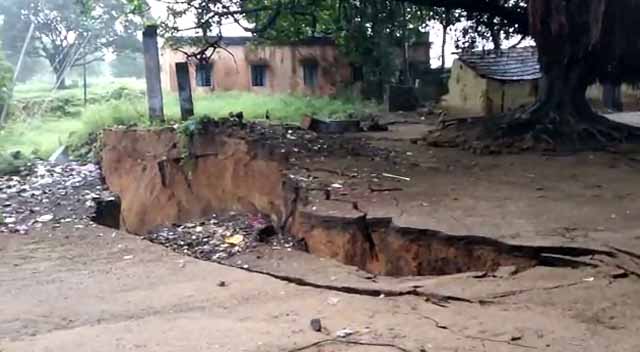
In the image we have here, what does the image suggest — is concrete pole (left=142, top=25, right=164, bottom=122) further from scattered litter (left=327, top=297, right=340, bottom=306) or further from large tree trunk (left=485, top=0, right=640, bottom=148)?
scattered litter (left=327, top=297, right=340, bottom=306)

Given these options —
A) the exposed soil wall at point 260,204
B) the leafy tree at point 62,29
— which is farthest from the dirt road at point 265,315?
the leafy tree at point 62,29

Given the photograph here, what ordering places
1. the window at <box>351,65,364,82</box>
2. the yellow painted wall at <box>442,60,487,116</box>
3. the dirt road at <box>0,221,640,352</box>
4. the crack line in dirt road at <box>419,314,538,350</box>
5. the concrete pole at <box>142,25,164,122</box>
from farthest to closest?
the window at <box>351,65,364,82</box>, the yellow painted wall at <box>442,60,487,116</box>, the concrete pole at <box>142,25,164,122</box>, the dirt road at <box>0,221,640,352</box>, the crack line in dirt road at <box>419,314,538,350</box>

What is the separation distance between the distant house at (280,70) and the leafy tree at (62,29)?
4641 millimetres

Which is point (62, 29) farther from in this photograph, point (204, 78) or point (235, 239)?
point (235, 239)

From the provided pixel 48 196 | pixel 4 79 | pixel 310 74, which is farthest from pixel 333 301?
pixel 310 74

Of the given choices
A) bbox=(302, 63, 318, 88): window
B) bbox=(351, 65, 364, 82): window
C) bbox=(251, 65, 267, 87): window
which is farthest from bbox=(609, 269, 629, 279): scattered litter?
bbox=(251, 65, 267, 87): window

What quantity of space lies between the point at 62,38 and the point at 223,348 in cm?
1294

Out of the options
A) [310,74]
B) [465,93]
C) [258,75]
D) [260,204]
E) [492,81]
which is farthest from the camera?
[258,75]

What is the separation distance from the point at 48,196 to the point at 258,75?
1267cm

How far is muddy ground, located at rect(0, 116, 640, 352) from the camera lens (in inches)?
107

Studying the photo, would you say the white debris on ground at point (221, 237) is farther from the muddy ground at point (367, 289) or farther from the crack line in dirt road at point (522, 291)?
the crack line in dirt road at point (522, 291)

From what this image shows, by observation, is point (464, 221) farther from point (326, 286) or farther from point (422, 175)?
point (422, 175)

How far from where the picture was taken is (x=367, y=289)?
11.3ft

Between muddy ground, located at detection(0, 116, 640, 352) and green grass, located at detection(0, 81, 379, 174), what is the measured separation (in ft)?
16.6
